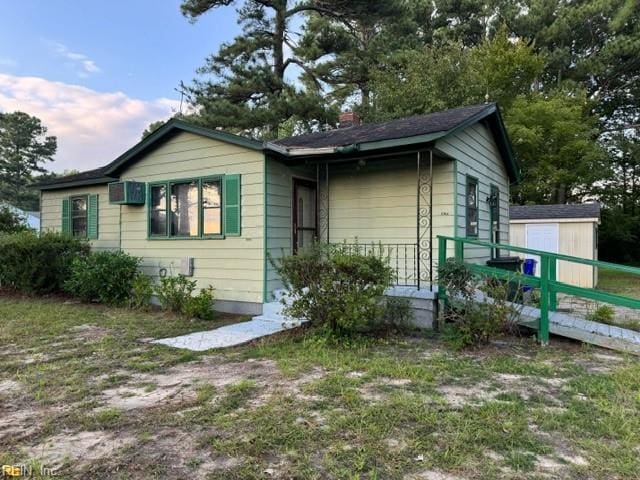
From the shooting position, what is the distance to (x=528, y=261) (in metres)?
9.49

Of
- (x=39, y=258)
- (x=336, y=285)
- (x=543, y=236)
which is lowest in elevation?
(x=336, y=285)

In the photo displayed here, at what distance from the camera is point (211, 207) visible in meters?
7.76

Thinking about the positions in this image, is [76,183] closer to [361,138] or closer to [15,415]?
[361,138]

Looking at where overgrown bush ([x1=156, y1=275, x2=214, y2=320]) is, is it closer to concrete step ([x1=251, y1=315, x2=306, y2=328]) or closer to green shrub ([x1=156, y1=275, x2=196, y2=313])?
green shrub ([x1=156, y1=275, x2=196, y2=313])

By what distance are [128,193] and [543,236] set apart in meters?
11.9

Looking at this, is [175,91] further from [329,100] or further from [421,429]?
[421,429]

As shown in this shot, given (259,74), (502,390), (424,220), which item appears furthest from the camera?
(259,74)

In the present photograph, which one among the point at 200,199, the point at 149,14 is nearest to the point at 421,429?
the point at 200,199

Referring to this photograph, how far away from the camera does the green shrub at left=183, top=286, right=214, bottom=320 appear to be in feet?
22.6

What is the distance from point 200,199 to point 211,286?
163 cm

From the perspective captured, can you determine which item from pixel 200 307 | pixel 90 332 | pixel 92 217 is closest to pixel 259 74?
pixel 92 217

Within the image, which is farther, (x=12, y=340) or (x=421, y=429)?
(x=12, y=340)

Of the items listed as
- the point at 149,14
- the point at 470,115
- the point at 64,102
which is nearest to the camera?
the point at 470,115

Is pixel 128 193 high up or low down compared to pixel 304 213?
up
